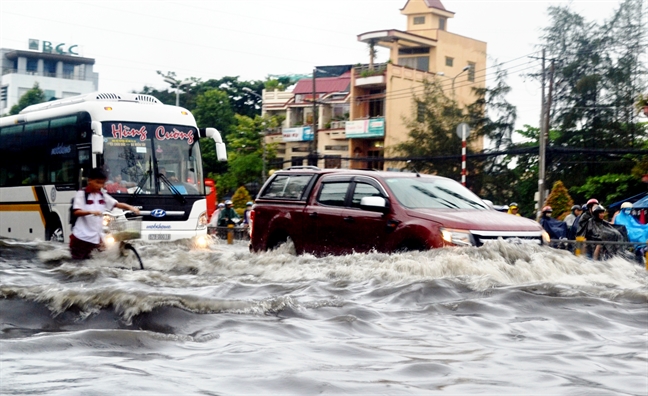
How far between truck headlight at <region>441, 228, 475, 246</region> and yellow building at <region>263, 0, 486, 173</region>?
42.9 m

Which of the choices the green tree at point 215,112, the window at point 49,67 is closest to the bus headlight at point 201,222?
the green tree at point 215,112

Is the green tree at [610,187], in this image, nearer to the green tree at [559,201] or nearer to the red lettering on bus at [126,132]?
the green tree at [559,201]

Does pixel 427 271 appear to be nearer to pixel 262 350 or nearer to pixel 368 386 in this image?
pixel 262 350

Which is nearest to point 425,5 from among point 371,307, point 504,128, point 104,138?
point 504,128

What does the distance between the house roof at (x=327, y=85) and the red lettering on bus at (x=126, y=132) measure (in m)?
49.8

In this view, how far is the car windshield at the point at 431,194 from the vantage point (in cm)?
1179

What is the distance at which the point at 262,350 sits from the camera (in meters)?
6.40

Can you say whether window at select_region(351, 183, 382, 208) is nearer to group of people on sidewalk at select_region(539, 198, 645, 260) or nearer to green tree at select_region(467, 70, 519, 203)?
group of people on sidewalk at select_region(539, 198, 645, 260)

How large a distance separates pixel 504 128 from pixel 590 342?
4422cm

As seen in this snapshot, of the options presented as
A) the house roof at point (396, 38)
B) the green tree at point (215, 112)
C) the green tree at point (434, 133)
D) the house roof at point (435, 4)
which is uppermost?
the house roof at point (435, 4)

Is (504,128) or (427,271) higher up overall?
(504,128)

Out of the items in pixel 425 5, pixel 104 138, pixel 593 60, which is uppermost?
pixel 425 5

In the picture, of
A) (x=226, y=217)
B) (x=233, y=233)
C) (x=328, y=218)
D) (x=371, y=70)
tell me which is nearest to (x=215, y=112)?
(x=371, y=70)

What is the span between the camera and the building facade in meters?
120
